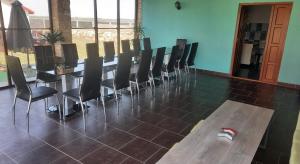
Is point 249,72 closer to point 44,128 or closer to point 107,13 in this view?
point 107,13

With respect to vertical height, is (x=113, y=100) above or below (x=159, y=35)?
below

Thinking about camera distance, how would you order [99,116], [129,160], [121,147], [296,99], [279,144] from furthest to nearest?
[296,99], [99,116], [279,144], [121,147], [129,160]

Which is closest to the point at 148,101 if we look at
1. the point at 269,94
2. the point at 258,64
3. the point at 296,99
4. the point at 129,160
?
the point at 129,160

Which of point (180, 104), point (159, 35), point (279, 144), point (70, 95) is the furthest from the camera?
point (159, 35)

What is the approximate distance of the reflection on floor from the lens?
20.7 feet

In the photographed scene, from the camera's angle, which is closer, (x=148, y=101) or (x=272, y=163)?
(x=272, y=163)

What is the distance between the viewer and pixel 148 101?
4.07 m

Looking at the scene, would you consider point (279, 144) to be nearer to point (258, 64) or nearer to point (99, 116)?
point (99, 116)

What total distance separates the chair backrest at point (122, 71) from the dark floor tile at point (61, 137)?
3.20ft

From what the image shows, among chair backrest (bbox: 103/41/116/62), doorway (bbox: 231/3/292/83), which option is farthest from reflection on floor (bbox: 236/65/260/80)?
chair backrest (bbox: 103/41/116/62)

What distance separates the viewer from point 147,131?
2949 mm

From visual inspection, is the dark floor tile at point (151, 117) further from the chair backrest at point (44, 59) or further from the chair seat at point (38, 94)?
the chair backrest at point (44, 59)

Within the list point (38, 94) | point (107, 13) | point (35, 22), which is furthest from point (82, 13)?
point (38, 94)

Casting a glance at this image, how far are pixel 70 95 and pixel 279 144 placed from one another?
2.83 meters
